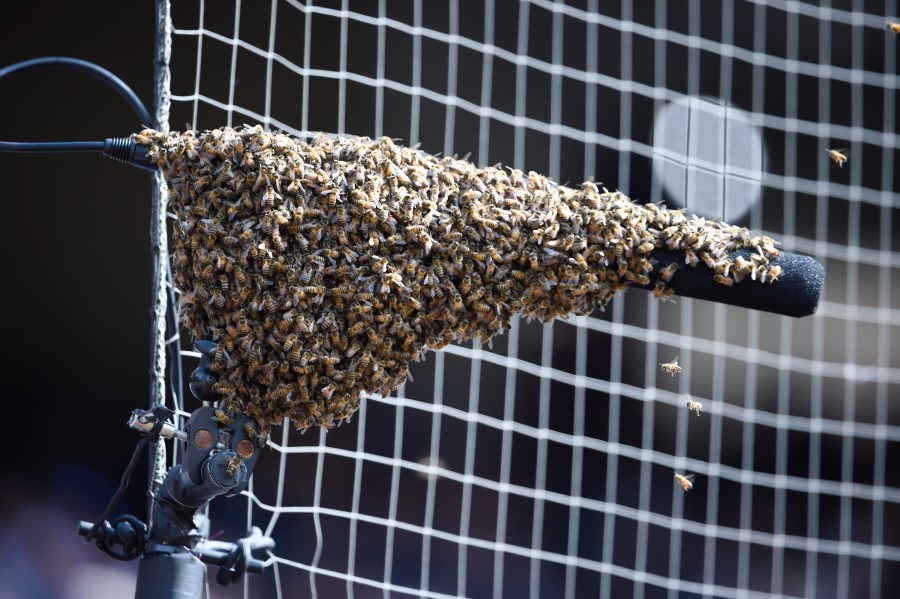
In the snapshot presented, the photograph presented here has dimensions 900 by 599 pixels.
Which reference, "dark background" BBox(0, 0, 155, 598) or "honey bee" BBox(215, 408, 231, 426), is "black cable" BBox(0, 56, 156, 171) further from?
"dark background" BBox(0, 0, 155, 598)

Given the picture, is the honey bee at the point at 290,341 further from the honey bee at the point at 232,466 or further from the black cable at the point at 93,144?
the black cable at the point at 93,144

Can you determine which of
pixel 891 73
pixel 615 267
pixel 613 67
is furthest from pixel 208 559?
pixel 891 73

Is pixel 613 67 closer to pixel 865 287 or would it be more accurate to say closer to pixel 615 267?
pixel 865 287

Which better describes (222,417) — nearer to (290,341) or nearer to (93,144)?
(290,341)

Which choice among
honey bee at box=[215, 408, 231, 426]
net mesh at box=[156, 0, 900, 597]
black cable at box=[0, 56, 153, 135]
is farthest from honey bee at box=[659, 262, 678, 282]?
net mesh at box=[156, 0, 900, 597]

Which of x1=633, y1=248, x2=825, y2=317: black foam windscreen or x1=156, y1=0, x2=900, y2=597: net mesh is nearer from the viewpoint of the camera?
x1=633, y1=248, x2=825, y2=317: black foam windscreen

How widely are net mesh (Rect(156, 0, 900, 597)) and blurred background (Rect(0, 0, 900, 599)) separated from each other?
1cm

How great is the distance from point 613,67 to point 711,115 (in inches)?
16.2

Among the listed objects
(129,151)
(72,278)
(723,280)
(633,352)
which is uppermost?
(129,151)

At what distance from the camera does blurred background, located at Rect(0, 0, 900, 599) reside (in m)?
3.38

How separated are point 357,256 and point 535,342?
2473 millimetres

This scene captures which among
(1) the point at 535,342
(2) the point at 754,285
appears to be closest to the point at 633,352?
(1) the point at 535,342

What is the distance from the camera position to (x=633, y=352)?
391 centimetres

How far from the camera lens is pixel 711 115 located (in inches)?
157
